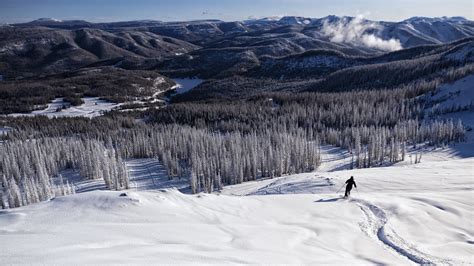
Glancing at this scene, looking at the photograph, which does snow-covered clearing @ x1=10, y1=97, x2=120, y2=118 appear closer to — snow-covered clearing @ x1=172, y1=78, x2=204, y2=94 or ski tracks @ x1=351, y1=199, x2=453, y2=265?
snow-covered clearing @ x1=172, y1=78, x2=204, y2=94

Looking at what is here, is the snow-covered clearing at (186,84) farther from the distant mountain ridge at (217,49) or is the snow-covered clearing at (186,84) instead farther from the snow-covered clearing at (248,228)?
the snow-covered clearing at (248,228)

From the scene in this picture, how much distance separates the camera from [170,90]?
66188mm

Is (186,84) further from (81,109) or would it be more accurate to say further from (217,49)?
(81,109)

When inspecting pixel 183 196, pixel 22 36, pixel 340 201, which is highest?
pixel 22 36

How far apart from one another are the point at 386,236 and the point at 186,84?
7169 cm

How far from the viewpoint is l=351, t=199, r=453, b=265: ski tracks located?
742cm

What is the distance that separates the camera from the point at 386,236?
8367 mm

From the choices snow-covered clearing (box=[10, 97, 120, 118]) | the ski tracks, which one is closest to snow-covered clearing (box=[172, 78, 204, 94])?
snow-covered clearing (box=[10, 97, 120, 118])

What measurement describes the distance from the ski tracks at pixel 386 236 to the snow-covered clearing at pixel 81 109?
34.5 meters

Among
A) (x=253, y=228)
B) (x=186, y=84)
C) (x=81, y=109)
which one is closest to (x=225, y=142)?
(x=253, y=228)

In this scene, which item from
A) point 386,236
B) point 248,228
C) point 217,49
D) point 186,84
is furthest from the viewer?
point 217,49

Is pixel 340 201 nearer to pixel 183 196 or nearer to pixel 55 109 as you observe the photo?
pixel 183 196

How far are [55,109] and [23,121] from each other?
12047 mm

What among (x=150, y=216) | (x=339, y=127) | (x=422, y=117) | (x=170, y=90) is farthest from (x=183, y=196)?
(x=170, y=90)
